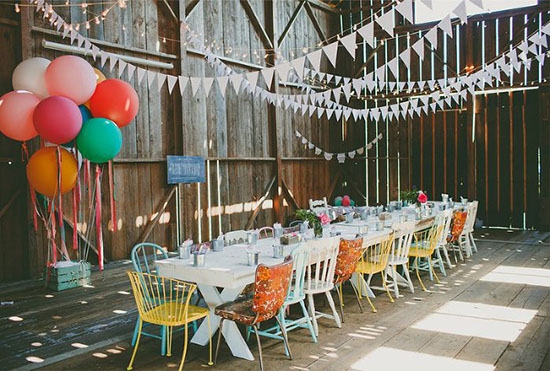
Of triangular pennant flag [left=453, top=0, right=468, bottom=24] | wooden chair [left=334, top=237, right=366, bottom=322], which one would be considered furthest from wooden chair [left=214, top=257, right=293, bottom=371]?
triangular pennant flag [left=453, top=0, right=468, bottom=24]

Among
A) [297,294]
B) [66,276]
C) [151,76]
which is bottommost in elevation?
[66,276]

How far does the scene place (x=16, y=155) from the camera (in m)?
6.64

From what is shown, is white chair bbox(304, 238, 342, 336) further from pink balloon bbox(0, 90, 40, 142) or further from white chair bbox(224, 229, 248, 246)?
pink balloon bbox(0, 90, 40, 142)

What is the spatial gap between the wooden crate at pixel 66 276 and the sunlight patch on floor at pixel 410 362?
406cm

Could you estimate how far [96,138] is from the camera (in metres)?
5.18

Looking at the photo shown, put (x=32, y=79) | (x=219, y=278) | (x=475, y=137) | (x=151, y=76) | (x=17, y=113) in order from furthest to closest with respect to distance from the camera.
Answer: (x=475, y=137)
(x=151, y=76)
(x=32, y=79)
(x=17, y=113)
(x=219, y=278)

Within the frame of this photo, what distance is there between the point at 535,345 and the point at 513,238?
21.0 ft

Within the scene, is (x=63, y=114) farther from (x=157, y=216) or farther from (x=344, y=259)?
(x=157, y=216)

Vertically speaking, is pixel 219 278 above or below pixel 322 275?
above

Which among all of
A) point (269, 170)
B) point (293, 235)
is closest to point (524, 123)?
point (269, 170)

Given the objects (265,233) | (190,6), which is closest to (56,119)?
(265,233)

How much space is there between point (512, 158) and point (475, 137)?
93cm

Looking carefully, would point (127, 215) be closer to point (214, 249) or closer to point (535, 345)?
point (214, 249)

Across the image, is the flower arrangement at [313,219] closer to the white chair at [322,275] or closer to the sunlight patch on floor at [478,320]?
the white chair at [322,275]
